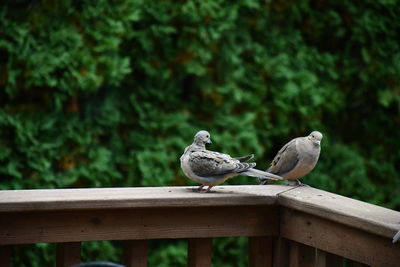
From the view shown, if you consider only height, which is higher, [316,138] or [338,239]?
[316,138]

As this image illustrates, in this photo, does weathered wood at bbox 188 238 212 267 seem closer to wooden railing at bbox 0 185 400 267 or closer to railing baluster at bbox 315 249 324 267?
wooden railing at bbox 0 185 400 267

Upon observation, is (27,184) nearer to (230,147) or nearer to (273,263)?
(230,147)

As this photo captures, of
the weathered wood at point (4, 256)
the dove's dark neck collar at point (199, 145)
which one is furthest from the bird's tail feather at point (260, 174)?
the weathered wood at point (4, 256)

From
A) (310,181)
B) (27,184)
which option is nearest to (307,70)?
(310,181)

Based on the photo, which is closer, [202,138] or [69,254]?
[69,254]

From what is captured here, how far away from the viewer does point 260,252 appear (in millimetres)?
2232

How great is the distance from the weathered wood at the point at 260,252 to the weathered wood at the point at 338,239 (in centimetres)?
8

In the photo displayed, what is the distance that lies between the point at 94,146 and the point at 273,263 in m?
2.69

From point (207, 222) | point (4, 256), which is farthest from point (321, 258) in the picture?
point (4, 256)

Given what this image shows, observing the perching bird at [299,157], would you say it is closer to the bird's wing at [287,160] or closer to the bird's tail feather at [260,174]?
the bird's wing at [287,160]

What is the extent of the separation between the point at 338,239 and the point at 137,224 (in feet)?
2.22

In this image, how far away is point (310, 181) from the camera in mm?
5500

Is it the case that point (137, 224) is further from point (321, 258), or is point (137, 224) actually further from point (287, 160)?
point (287, 160)

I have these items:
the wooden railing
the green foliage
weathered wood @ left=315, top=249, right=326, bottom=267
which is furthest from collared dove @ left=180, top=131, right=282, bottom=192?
the green foliage
